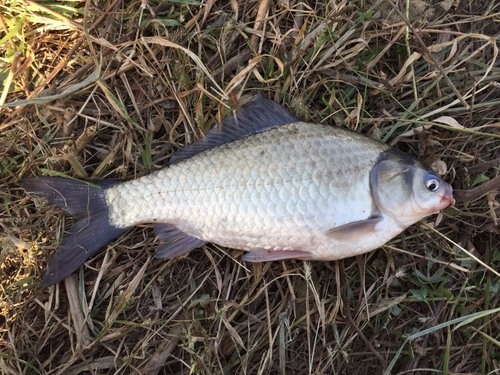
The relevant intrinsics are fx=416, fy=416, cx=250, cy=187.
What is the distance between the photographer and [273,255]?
218cm

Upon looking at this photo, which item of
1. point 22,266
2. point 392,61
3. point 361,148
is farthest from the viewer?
point 392,61

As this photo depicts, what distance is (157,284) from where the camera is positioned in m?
2.35

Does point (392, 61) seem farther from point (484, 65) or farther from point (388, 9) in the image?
point (484, 65)

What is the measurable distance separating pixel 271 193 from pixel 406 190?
2.25 feet

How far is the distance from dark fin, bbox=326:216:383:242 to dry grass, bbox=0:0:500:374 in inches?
9.9

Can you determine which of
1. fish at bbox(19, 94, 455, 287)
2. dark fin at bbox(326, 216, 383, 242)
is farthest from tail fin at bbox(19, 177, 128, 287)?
dark fin at bbox(326, 216, 383, 242)

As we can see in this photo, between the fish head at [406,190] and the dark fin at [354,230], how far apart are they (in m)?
0.09

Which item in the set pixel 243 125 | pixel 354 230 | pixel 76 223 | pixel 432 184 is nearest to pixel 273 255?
pixel 354 230

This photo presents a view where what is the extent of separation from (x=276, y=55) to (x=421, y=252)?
4.61ft

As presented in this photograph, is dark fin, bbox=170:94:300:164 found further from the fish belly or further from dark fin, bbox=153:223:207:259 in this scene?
dark fin, bbox=153:223:207:259

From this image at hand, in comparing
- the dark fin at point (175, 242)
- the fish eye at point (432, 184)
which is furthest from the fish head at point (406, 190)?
the dark fin at point (175, 242)

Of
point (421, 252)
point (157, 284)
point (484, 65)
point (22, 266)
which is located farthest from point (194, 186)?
point (484, 65)

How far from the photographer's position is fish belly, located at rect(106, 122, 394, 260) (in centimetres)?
211

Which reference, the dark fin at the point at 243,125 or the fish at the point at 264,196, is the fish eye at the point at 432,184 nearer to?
the fish at the point at 264,196
